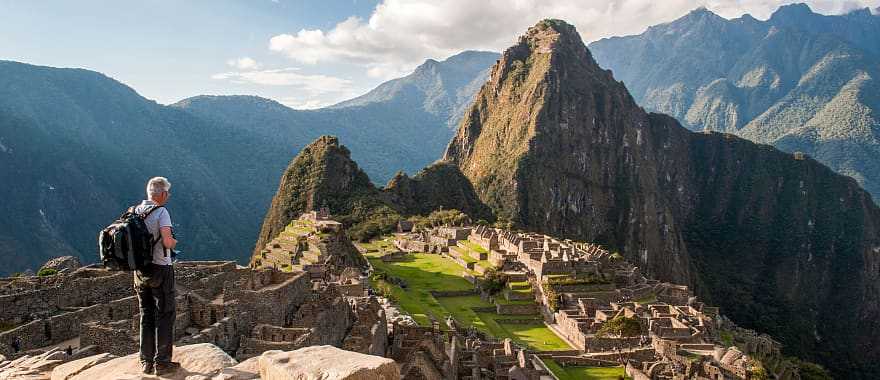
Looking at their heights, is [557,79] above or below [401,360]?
above

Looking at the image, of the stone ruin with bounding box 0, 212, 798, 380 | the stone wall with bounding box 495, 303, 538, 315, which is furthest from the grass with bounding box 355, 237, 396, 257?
the stone wall with bounding box 495, 303, 538, 315

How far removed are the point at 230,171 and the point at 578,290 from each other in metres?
110

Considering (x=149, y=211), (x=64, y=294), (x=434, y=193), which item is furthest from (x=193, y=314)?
(x=434, y=193)

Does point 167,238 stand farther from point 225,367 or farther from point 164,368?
point 225,367

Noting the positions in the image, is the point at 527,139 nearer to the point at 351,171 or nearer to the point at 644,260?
the point at 644,260

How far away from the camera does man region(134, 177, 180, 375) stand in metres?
7.88

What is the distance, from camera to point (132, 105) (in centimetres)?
14825

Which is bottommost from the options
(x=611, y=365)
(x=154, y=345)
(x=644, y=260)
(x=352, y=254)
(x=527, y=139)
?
(x=644, y=260)

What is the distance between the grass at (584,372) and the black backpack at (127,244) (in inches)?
993

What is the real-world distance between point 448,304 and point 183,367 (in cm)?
3534

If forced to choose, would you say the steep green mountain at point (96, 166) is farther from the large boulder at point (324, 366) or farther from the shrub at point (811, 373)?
the large boulder at point (324, 366)

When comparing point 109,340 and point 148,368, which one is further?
point 109,340

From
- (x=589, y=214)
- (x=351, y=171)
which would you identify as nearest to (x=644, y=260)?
(x=589, y=214)

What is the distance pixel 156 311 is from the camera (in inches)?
325
